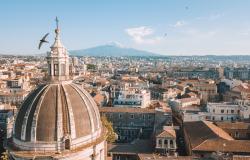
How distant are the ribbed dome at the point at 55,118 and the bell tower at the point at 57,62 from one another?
89cm

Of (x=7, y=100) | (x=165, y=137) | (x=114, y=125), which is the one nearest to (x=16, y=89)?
(x=7, y=100)

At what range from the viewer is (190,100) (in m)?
90.4

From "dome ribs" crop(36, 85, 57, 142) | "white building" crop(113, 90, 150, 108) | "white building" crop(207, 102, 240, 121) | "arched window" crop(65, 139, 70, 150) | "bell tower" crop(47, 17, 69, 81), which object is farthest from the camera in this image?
"white building" crop(113, 90, 150, 108)

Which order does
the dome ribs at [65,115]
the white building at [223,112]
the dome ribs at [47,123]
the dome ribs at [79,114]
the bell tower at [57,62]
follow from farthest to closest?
the white building at [223,112], the bell tower at [57,62], the dome ribs at [79,114], the dome ribs at [65,115], the dome ribs at [47,123]

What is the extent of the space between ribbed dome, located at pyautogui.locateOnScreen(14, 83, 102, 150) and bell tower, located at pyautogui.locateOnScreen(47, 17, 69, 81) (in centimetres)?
89

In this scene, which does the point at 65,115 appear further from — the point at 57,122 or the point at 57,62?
the point at 57,62

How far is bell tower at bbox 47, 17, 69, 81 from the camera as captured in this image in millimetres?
32625

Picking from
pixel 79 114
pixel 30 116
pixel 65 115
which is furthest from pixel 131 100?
pixel 30 116

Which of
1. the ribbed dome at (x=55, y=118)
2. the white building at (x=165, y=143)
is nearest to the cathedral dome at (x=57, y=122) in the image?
the ribbed dome at (x=55, y=118)

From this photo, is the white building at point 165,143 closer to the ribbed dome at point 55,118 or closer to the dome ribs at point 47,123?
the ribbed dome at point 55,118

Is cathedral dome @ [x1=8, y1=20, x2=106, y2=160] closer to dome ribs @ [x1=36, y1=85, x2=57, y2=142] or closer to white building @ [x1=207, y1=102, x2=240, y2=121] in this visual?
dome ribs @ [x1=36, y1=85, x2=57, y2=142]

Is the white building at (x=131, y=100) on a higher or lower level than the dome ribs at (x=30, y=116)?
lower

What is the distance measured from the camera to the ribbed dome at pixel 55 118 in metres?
30.0

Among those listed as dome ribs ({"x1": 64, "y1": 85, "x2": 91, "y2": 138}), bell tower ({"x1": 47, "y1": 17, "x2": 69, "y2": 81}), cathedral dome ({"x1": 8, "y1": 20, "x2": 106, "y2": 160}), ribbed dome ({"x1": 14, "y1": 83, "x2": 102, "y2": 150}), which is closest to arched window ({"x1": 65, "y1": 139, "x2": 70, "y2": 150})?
cathedral dome ({"x1": 8, "y1": 20, "x2": 106, "y2": 160})
